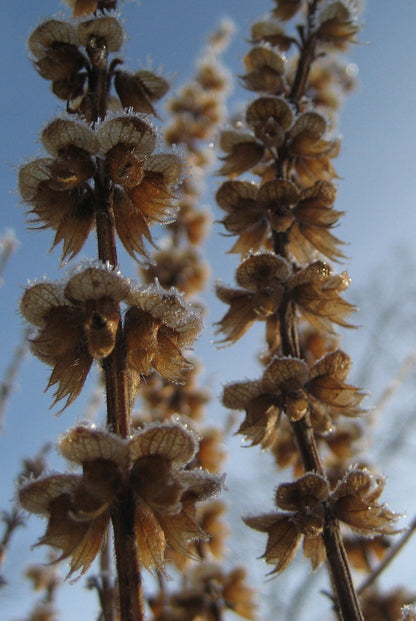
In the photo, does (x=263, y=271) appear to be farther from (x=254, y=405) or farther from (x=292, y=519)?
(x=292, y=519)

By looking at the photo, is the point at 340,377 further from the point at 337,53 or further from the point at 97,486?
the point at 337,53

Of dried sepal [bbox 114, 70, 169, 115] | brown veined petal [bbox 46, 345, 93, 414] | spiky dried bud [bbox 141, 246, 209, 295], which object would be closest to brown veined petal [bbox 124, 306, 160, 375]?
brown veined petal [bbox 46, 345, 93, 414]

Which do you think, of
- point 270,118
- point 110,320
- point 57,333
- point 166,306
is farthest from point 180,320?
point 270,118

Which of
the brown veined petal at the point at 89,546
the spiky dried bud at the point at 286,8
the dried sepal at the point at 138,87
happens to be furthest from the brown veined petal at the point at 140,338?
the spiky dried bud at the point at 286,8

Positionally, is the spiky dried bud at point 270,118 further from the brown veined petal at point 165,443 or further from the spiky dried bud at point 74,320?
the brown veined petal at point 165,443

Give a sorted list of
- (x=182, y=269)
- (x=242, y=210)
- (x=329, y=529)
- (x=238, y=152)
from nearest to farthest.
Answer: (x=329, y=529), (x=242, y=210), (x=238, y=152), (x=182, y=269)

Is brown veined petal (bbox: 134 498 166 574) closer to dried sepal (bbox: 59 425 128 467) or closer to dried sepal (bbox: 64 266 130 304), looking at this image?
dried sepal (bbox: 59 425 128 467)
